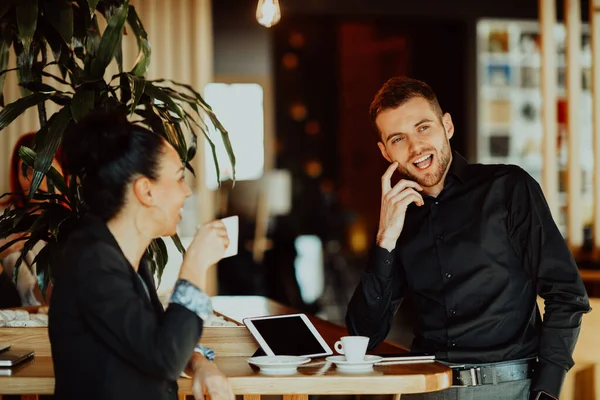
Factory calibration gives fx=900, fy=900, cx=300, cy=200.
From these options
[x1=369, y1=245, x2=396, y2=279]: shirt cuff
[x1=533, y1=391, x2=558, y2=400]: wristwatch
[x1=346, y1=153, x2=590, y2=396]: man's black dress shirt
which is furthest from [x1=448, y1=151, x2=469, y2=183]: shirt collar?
[x1=533, y1=391, x2=558, y2=400]: wristwatch

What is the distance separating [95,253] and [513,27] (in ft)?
23.8

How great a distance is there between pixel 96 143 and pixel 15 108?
954mm

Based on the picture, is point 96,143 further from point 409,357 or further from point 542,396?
point 542,396

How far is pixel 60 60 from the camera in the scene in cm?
294

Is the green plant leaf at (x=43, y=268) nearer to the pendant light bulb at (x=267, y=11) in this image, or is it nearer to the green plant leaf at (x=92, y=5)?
the green plant leaf at (x=92, y=5)

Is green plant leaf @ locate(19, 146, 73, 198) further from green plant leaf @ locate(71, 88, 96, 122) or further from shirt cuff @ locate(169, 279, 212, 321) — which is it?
shirt cuff @ locate(169, 279, 212, 321)

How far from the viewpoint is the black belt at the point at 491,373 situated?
2312mm

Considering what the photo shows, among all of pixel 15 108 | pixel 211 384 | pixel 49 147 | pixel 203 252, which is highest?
pixel 15 108

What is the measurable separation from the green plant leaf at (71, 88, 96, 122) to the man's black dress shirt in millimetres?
925

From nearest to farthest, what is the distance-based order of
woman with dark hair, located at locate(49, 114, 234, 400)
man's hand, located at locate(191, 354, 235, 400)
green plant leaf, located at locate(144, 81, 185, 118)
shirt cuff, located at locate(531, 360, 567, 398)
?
woman with dark hair, located at locate(49, 114, 234, 400), man's hand, located at locate(191, 354, 235, 400), shirt cuff, located at locate(531, 360, 567, 398), green plant leaf, located at locate(144, 81, 185, 118)

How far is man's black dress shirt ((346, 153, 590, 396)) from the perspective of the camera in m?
2.25

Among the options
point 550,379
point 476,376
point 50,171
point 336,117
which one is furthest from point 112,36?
point 336,117

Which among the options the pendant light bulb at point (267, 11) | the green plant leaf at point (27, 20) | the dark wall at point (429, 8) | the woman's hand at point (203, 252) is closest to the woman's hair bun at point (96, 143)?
the woman's hand at point (203, 252)

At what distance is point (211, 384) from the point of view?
1963mm
